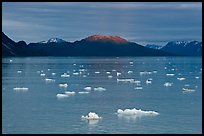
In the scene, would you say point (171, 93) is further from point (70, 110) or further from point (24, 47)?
point (24, 47)

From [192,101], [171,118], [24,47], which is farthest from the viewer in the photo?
[24,47]

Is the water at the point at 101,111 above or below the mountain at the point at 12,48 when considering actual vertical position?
below

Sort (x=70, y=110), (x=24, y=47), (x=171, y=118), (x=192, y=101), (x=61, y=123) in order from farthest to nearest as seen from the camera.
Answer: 1. (x=24, y=47)
2. (x=192, y=101)
3. (x=70, y=110)
4. (x=171, y=118)
5. (x=61, y=123)

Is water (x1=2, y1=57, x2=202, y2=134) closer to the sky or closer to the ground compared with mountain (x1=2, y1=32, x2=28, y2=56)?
closer to the ground

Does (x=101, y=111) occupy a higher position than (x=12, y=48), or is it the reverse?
(x=12, y=48)

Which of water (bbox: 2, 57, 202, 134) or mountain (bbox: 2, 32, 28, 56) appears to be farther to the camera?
mountain (bbox: 2, 32, 28, 56)

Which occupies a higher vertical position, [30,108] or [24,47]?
[24,47]

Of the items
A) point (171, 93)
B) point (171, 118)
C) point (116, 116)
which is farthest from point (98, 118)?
point (171, 93)

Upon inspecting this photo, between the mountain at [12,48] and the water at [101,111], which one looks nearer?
the water at [101,111]

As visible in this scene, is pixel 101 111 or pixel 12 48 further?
pixel 12 48

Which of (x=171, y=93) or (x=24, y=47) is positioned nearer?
(x=171, y=93)

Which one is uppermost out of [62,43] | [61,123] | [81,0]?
[62,43]
